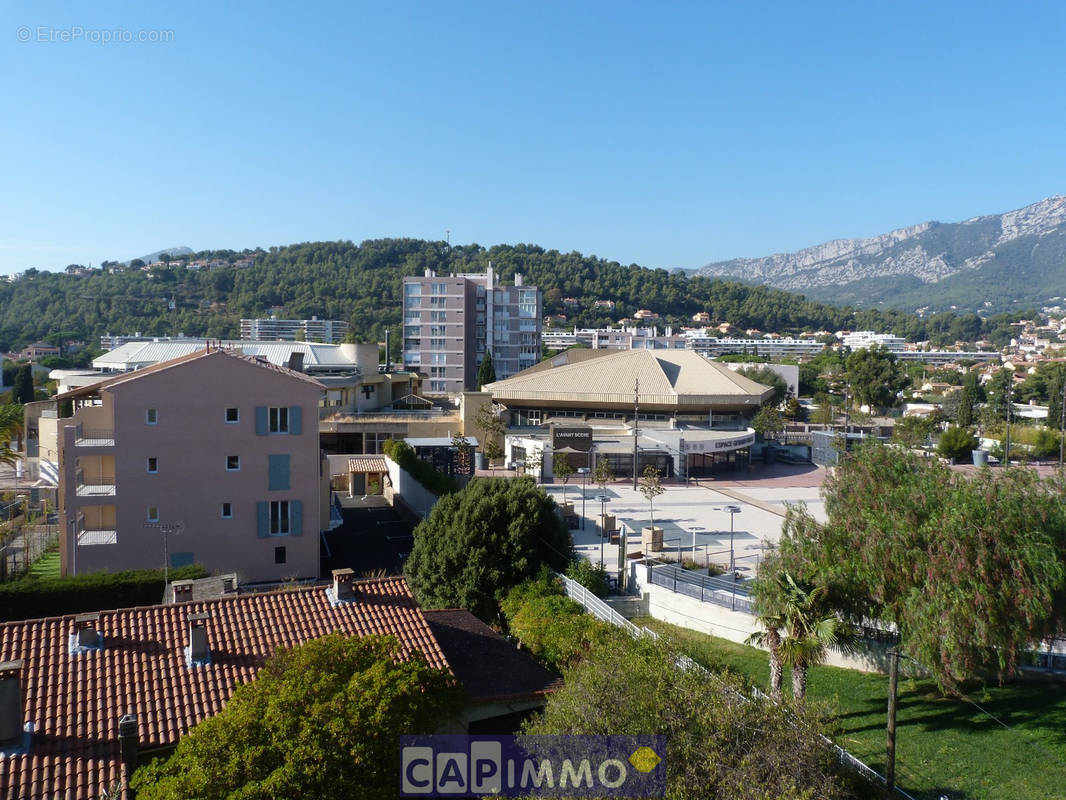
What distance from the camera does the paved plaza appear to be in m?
27.0

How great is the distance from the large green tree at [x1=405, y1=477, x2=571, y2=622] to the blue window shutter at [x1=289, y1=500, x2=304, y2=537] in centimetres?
560

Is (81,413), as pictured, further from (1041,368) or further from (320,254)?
(320,254)

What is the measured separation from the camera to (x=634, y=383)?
5244 centimetres

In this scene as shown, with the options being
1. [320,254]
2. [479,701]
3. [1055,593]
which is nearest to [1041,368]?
[1055,593]

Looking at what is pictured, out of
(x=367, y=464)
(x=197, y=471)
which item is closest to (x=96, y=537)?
(x=197, y=471)

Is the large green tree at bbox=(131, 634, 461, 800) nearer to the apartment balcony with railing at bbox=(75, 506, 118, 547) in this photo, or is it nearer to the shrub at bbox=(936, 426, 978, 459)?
the apartment balcony with railing at bbox=(75, 506, 118, 547)

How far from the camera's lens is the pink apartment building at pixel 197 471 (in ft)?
78.4

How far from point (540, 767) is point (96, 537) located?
65.4ft

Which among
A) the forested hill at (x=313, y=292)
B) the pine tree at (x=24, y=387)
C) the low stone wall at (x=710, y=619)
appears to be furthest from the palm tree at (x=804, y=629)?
the forested hill at (x=313, y=292)

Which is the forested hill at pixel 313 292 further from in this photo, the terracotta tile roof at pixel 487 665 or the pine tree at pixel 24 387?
the terracotta tile roof at pixel 487 665

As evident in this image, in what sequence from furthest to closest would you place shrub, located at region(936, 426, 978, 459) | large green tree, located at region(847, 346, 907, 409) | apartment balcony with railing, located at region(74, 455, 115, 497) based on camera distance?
1. large green tree, located at region(847, 346, 907, 409)
2. shrub, located at region(936, 426, 978, 459)
3. apartment balcony with railing, located at region(74, 455, 115, 497)

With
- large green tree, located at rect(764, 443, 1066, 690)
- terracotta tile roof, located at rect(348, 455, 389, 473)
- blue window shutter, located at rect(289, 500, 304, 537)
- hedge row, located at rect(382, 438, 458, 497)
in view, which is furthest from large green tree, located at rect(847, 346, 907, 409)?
blue window shutter, located at rect(289, 500, 304, 537)

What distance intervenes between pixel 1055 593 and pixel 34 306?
6734 inches

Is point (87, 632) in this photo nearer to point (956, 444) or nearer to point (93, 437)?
point (93, 437)
